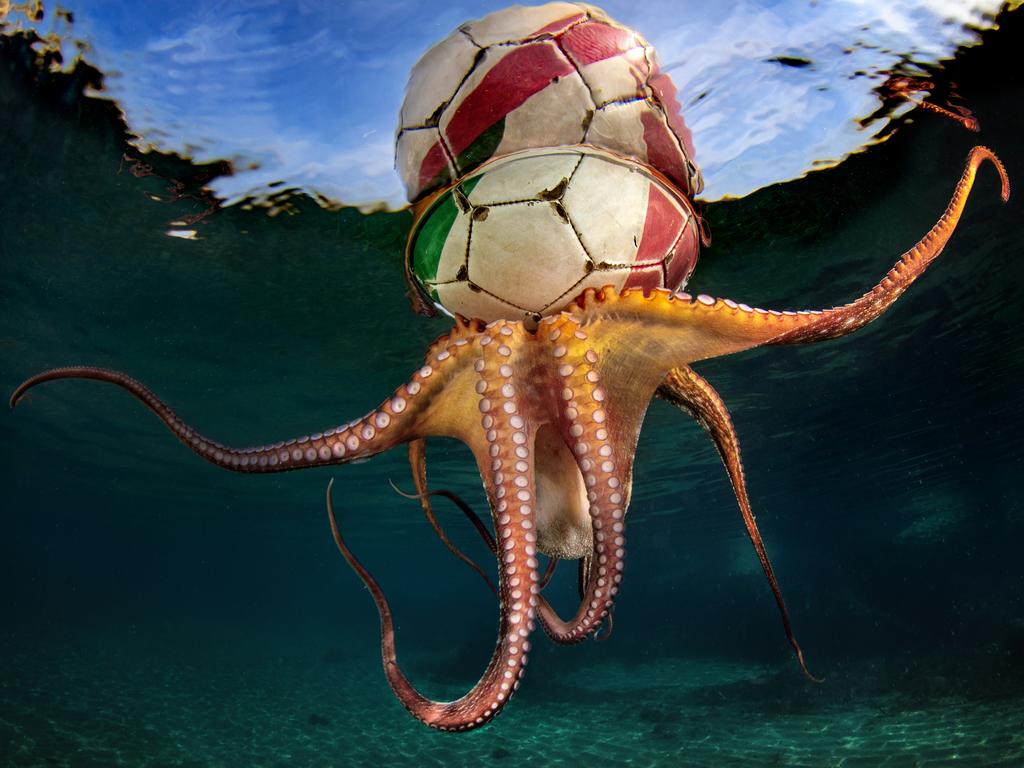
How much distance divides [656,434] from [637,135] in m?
16.5

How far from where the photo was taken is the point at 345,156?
6.30 metres

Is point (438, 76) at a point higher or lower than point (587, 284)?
higher

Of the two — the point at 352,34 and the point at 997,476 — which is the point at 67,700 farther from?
the point at 997,476

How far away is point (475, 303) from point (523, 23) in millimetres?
1422

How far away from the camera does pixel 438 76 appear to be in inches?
118

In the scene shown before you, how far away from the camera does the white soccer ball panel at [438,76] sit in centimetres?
293

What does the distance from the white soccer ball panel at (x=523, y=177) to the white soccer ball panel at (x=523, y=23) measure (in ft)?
2.00

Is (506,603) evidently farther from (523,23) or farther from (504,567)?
(523,23)

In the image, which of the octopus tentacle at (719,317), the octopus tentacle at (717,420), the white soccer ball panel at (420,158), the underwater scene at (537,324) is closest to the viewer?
the octopus tentacle at (719,317)

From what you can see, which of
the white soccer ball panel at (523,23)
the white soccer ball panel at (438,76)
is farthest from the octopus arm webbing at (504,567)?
the white soccer ball panel at (523,23)

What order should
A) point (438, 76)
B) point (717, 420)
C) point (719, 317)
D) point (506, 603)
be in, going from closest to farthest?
point (506, 603), point (719, 317), point (717, 420), point (438, 76)

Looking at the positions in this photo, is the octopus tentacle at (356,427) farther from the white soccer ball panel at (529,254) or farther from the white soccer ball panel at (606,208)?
the white soccer ball panel at (606,208)

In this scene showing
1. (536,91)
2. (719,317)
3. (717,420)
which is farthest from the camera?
(536,91)

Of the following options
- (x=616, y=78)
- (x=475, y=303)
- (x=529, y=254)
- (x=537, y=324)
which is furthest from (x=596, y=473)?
(x=616, y=78)
